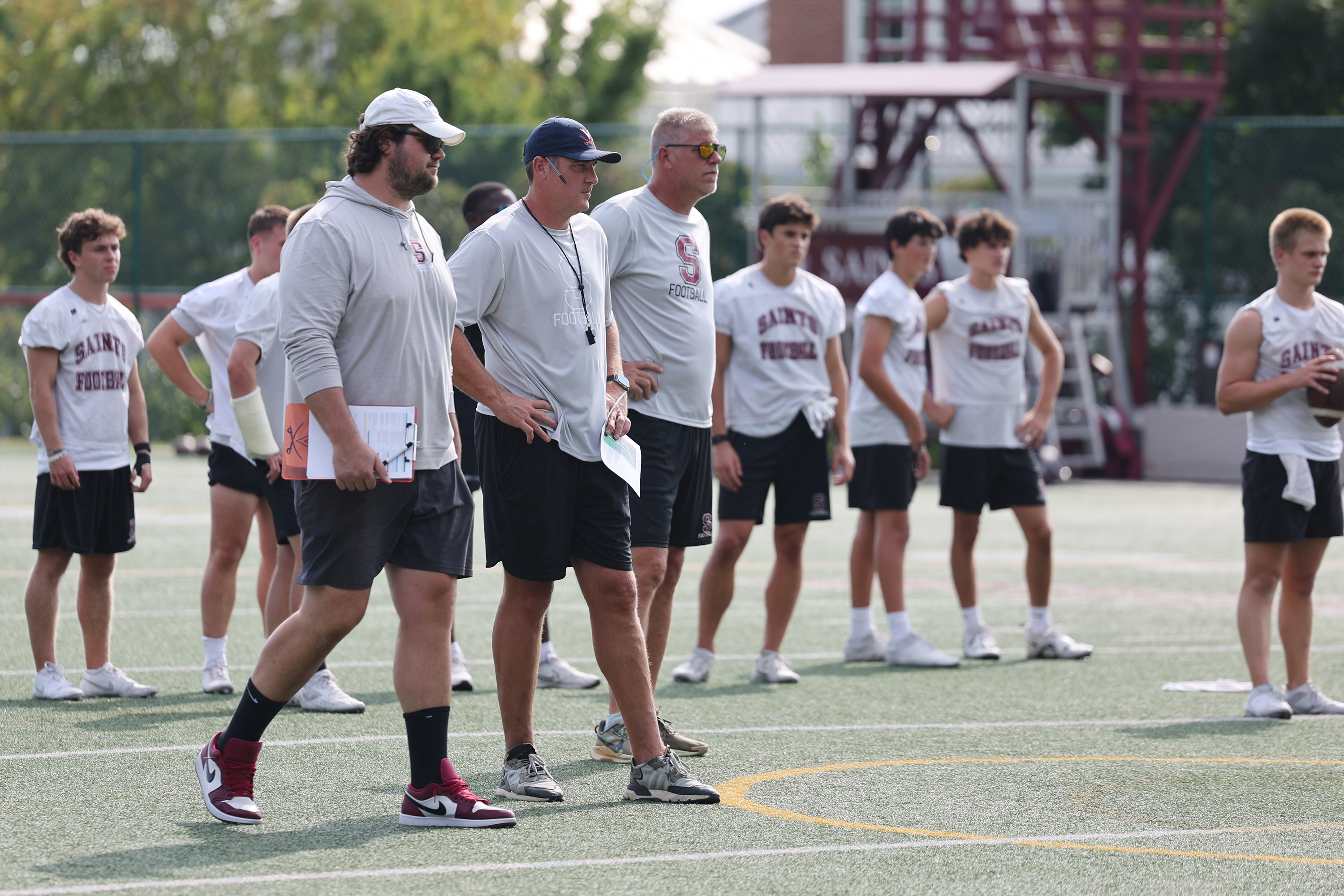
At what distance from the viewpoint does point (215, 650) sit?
7984 mm

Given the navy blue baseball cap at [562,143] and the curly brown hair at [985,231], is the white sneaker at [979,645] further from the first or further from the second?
the navy blue baseball cap at [562,143]

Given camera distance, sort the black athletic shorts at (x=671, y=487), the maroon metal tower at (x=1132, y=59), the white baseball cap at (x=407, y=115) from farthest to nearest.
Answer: the maroon metal tower at (x=1132, y=59), the black athletic shorts at (x=671, y=487), the white baseball cap at (x=407, y=115)

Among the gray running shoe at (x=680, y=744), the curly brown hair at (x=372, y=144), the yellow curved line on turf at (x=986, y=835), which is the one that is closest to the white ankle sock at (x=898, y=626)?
the yellow curved line on turf at (x=986, y=835)

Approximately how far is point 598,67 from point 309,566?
3311 centimetres

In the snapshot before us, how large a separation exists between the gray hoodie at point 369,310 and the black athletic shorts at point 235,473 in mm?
2820

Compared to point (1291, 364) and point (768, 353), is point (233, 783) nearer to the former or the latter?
point (768, 353)

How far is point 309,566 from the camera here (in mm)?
5203

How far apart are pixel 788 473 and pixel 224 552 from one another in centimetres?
262

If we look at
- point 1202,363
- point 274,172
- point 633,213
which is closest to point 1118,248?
point 1202,363

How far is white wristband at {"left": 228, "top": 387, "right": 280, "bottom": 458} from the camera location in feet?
23.9

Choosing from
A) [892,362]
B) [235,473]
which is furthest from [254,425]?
[892,362]

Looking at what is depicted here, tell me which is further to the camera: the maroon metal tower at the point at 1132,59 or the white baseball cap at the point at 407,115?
the maroon metal tower at the point at 1132,59

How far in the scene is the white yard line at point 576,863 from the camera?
4559 mm

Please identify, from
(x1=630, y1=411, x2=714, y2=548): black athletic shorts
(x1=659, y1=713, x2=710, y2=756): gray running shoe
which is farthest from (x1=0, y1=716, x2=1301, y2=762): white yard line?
(x1=630, y1=411, x2=714, y2=548): black athletic shorts
